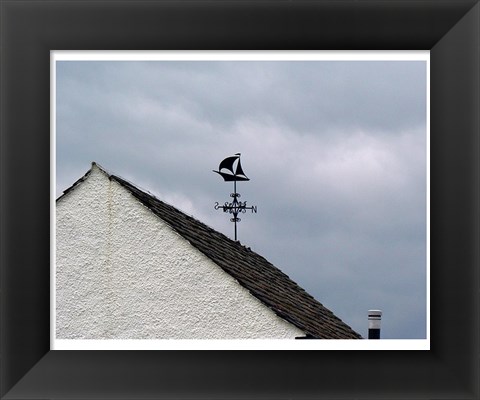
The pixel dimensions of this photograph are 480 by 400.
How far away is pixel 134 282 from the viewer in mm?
4090

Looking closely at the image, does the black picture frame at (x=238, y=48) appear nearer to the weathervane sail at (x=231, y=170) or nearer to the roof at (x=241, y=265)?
the roof at (x=241, y=265)

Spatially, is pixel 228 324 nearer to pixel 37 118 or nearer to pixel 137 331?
pixel 137 331

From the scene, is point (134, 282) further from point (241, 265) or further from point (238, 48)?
point (238, 48)

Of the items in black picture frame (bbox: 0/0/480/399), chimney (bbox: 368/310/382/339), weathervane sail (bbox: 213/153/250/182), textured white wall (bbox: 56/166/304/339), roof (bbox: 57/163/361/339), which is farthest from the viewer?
chimney (bbox: 368/310/382/339)

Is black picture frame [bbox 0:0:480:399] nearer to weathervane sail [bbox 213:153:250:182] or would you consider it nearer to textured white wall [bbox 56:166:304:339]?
textured white wall [bbox 56:166:304:339]

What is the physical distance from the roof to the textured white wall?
0.21 ft

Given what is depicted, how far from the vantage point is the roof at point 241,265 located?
160 inches

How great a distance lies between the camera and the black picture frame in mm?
1989

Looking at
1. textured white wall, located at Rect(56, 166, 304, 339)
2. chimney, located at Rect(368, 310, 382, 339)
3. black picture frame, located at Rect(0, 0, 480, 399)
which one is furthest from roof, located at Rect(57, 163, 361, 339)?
black picture frame, located at Rect(0, 0, 480, 399)

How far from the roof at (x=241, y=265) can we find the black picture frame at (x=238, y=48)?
166 cm

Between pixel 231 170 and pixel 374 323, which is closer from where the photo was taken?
pixel 231 170

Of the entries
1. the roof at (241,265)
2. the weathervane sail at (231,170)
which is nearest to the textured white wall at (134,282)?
the roof at (241,265)

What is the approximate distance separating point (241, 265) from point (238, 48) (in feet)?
10.9

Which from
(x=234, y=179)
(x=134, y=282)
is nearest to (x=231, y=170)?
(x=234, y=179)
